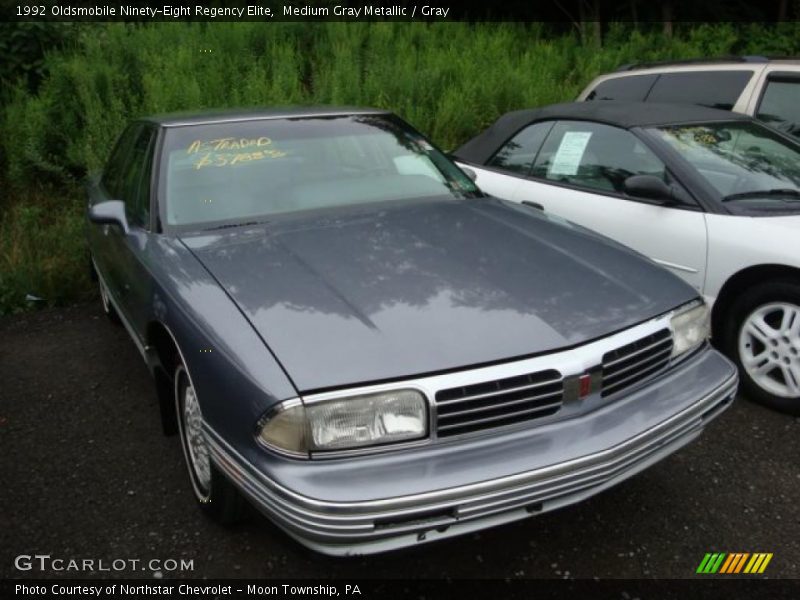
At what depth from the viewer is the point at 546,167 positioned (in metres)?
4.69

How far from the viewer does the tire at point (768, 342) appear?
→ 11.3 ft

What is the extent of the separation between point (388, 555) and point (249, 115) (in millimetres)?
2324

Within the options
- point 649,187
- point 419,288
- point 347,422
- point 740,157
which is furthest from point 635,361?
point 740,157

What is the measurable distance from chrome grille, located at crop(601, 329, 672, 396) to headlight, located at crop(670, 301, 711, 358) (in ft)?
0.17

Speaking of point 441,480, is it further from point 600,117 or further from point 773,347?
point 600,117

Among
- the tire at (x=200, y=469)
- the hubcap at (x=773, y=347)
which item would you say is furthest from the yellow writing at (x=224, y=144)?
the hubcap at (x=773, y=347)

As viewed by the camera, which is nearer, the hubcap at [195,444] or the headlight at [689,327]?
the headlight at [689,327]

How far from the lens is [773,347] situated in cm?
351

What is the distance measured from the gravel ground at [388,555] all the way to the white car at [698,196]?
1.37 ft

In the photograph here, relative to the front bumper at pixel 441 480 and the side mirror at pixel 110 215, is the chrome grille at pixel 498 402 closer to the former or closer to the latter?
the front bumper at pixel 441 480

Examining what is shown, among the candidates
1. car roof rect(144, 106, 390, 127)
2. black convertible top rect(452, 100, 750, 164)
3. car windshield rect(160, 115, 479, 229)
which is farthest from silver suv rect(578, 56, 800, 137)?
car roof rect(144, 106, 390, 127)

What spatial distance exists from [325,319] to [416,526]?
0.71 meters

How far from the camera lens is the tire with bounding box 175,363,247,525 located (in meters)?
2.56

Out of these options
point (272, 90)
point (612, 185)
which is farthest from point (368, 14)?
point (612, 185)
